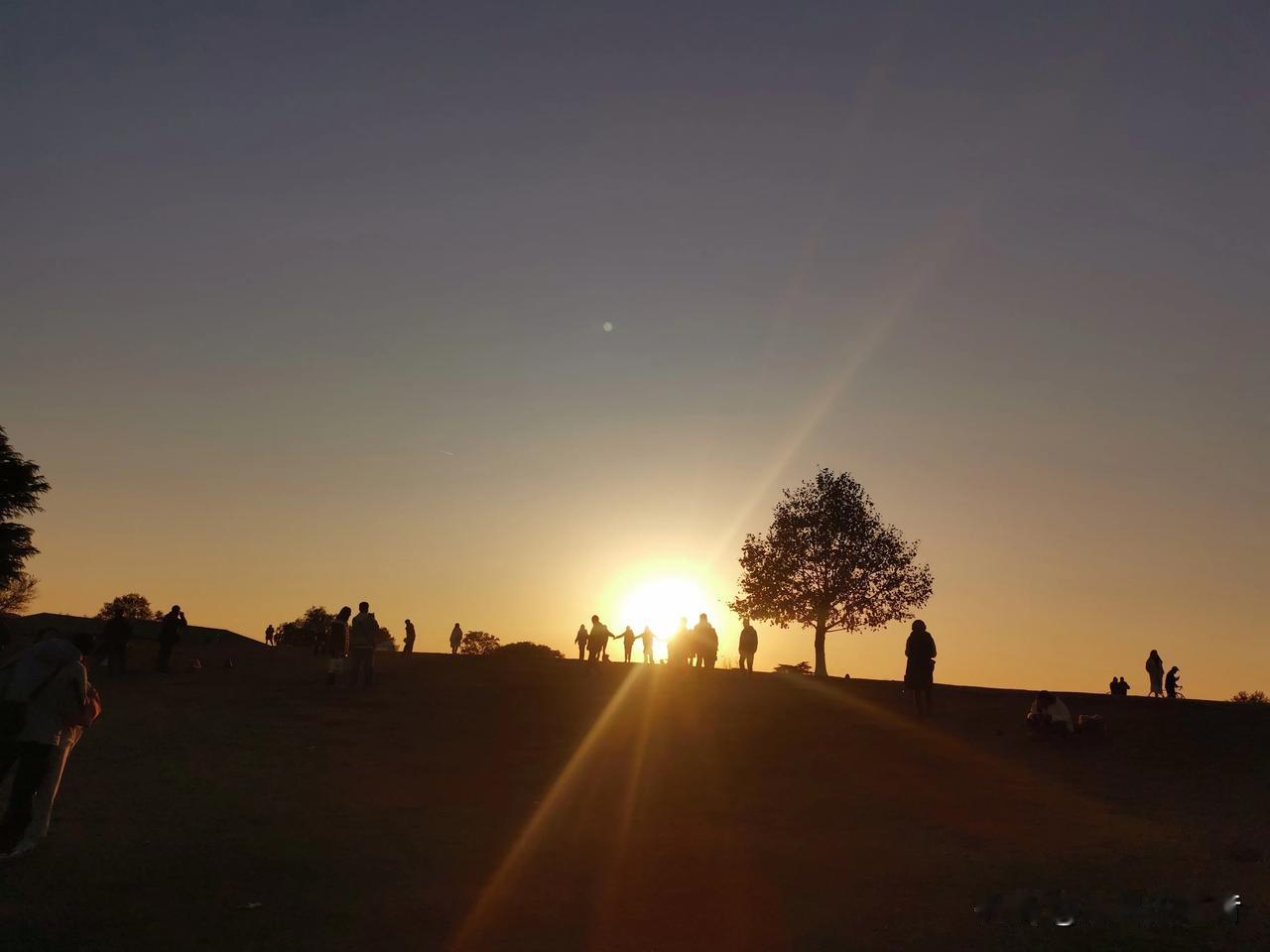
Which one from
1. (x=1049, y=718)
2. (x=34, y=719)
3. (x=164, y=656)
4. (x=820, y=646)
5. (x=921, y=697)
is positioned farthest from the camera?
(x=820, y=646)

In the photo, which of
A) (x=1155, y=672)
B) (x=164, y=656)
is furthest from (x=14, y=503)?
(x=1155, y=672)

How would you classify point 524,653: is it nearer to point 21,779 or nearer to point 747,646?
point 747,646

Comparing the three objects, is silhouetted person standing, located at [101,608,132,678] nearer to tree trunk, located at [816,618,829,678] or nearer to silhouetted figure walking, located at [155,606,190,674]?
silhouetted figure walking, located at [155,606,190,674]

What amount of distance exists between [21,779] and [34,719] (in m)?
0.71

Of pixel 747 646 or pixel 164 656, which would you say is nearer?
pixel 164 656

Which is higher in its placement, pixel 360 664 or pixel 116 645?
pixel 116 645

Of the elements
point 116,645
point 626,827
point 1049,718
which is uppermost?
point 116,645

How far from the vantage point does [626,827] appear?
16.6 metres

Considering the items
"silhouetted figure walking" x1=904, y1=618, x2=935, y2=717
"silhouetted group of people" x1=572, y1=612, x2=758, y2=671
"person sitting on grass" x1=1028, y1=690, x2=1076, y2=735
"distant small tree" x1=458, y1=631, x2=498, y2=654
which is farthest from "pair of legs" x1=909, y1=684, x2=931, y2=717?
"distant small tree" x1=458, y1=631, x2=498, y2=654

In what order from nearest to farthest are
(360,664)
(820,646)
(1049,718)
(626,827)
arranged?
(626,827)
(1049,718)
(360,664)
(820,646)

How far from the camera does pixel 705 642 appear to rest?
42344mm

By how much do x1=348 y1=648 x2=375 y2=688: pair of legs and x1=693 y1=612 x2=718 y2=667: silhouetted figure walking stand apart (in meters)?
15.3

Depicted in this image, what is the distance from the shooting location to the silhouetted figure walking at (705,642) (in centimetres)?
4216

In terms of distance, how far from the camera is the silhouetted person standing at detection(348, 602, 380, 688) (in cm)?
2873
